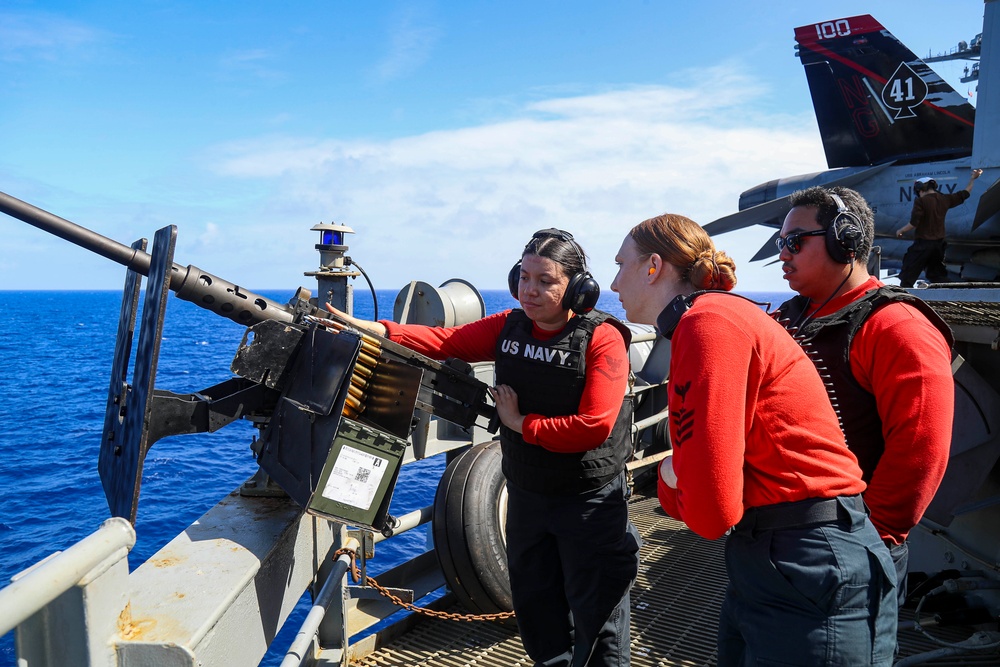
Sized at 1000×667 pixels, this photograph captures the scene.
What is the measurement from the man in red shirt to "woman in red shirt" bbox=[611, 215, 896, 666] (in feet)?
1.69

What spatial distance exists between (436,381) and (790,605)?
1776 mm

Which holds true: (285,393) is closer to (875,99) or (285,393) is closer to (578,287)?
(578,287)

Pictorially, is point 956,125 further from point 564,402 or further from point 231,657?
point 231,657

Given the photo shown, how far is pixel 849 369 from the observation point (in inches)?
93.2

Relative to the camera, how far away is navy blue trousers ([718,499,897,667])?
5.58 feet

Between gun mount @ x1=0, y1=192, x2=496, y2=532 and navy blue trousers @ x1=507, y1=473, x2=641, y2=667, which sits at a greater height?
gun mount @ x1=0, y1=192, x2=496, y2=532

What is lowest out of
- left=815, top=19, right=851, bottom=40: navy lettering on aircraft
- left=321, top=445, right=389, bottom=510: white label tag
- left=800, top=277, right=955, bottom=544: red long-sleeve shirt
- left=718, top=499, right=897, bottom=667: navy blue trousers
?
left=321, top=445, right=389, bottom=510: white label tag

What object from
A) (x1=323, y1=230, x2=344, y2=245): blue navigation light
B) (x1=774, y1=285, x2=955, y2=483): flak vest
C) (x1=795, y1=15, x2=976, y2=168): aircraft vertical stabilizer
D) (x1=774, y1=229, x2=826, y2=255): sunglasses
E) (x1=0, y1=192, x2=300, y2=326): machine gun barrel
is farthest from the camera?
(x1=795, y1=15, x2=976, y2=168): aircraft vertical stabilizer

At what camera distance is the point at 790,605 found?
1.74 meters

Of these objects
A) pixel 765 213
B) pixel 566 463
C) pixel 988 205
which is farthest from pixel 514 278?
pixel 765 213

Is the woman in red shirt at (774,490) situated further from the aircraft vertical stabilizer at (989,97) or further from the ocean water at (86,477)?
the aircraft vertical stabilizer at (989,97)

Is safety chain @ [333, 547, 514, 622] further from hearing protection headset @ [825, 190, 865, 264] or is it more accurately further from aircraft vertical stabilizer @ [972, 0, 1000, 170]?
aircraft vertical stabilizer @ [972, 0, 1000, 170]

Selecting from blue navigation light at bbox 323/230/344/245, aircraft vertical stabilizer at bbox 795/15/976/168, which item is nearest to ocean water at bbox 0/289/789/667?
blue navigation light at bbox 323/230/344/245

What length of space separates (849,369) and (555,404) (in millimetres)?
1131
